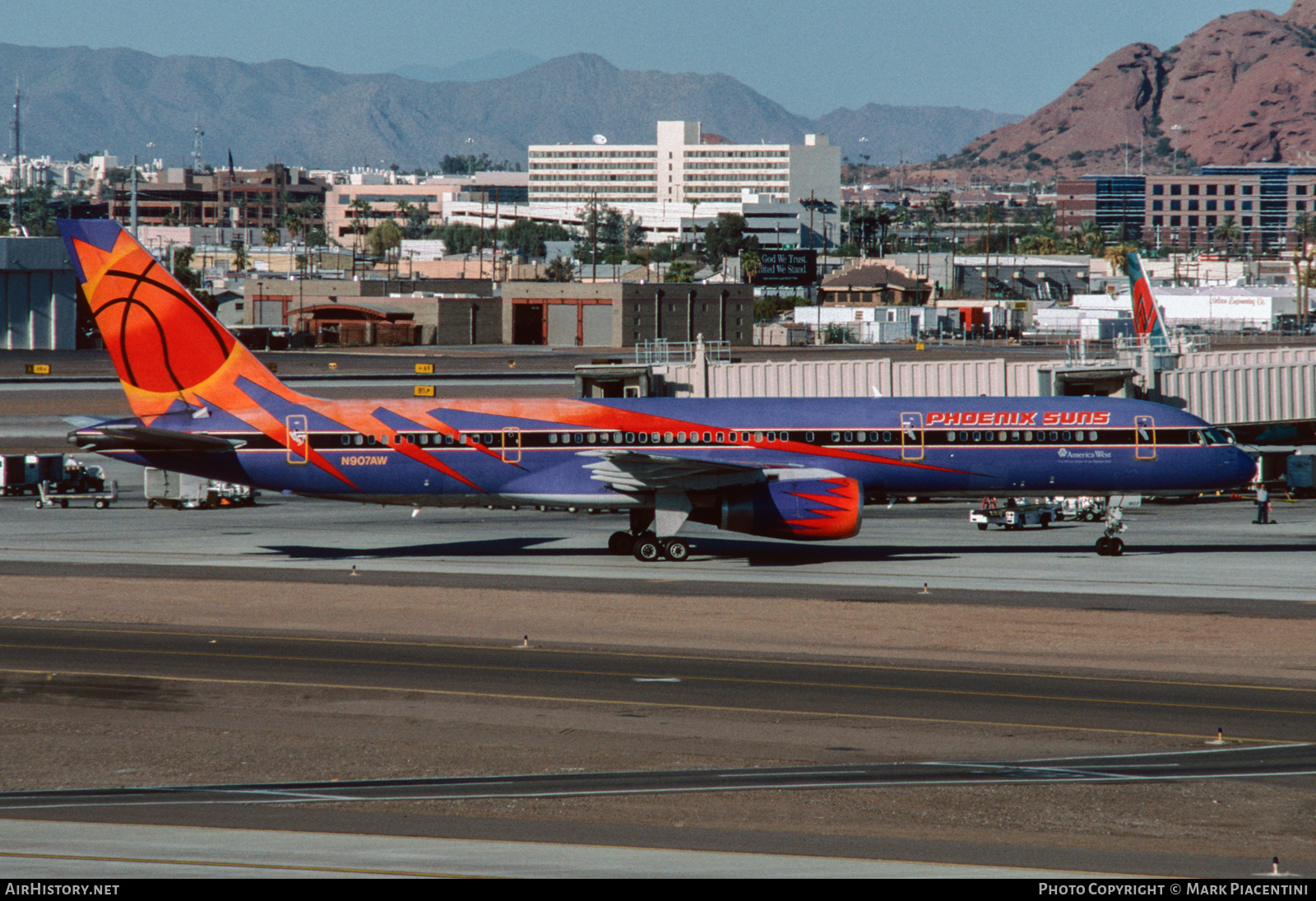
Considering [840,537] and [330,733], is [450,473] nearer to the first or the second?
[840,537]

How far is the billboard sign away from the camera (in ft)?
607

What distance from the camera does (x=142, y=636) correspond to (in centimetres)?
3008

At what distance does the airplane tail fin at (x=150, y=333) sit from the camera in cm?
3966

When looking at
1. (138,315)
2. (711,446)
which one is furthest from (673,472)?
(138,315)

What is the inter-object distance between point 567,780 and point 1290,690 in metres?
13.9

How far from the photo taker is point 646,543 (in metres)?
40.8

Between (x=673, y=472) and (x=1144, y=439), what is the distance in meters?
14.6

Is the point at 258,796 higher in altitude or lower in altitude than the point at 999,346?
lower

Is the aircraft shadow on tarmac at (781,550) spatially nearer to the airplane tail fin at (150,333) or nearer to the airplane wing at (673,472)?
the airplane wing at (673,472)

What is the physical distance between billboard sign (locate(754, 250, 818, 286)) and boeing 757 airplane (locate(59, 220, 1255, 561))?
145m

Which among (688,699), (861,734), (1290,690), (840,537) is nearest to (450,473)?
(840,537)

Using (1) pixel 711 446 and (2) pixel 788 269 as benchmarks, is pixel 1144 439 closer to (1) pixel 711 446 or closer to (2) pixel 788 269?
(1) pixel 711 446

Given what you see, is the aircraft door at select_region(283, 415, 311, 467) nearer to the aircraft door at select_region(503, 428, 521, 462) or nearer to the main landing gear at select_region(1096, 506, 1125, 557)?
the aircraft door at select_region(503, 428, 521, 462)

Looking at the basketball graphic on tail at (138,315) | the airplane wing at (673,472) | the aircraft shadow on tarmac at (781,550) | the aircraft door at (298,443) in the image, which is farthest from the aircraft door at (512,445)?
the basketball graphic on tail at (138,315)
